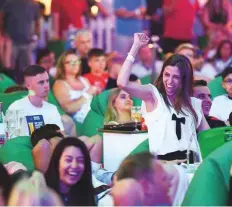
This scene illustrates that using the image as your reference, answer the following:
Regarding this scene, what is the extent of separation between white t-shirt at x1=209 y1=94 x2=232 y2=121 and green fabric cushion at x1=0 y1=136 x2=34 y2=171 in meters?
2.79

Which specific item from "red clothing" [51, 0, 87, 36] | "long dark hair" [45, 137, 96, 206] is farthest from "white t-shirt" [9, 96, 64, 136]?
"red clothing" [51, 0, 87, 36]

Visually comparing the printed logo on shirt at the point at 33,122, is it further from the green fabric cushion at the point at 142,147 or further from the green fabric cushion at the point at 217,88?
the green fabric cushion at the point at 217,88

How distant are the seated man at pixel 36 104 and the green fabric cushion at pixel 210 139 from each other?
1.99 m

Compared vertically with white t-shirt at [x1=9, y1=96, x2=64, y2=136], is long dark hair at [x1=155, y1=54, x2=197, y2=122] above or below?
above

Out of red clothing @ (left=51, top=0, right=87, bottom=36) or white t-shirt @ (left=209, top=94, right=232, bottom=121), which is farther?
red clothing @ (left=51, top=0, right=87, bottom=36)

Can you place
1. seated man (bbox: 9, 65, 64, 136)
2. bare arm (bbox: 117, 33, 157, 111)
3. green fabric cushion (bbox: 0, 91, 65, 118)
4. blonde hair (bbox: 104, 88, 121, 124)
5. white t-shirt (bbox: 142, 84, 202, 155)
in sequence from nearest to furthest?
1. bare arm (bbox: 117, 33, 157, 111)
2. white t-shirt (bbox: 142, 84, 202, 155)
3. seated man (bbox: 9, 65, 64, 136)
4. blonde hair (bbox: 104, 88, 121, 124)
5. green fabric cushion (bbox: 0, 91, 65, 118)

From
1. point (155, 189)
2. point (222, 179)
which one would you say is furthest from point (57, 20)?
point (155, 189)

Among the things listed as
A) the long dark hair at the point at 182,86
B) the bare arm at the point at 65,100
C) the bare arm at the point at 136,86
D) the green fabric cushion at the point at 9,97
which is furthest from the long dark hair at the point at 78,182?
the bare arm at the point at 65,100

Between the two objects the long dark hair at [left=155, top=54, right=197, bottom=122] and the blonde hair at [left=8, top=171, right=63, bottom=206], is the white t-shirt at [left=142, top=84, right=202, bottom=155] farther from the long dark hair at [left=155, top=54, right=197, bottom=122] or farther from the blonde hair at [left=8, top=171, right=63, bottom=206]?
the blonde hair at [left=8, top=171, right=63, bottom=206]

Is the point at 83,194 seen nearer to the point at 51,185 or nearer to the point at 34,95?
the point at 51,185

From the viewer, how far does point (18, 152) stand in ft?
30.3

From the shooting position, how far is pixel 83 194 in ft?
23.7

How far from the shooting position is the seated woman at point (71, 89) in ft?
41.7

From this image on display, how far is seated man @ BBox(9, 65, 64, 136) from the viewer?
34.7ft
